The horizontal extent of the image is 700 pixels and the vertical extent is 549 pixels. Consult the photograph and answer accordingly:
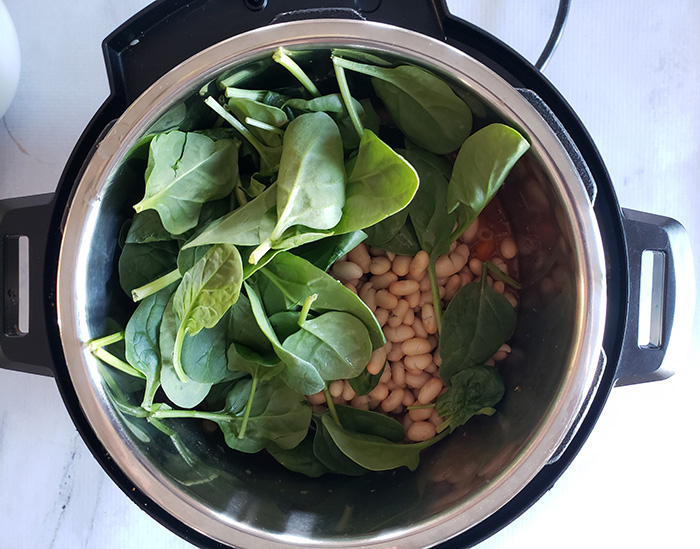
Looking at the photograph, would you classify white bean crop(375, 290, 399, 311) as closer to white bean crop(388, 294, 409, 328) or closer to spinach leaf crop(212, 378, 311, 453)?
white bean crop(388, 294, 409, 328)

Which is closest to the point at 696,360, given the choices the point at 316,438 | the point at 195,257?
the point at 316,438

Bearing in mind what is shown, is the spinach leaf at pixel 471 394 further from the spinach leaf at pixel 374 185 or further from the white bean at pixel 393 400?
the spinach leaf at pixel 374 185

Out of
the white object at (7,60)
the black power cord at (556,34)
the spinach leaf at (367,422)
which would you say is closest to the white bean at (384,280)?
the spinach leaf at (367,422)

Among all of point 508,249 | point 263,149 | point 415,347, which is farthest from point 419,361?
point 263,149

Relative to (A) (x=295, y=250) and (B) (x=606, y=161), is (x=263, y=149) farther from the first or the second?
(B) (x=606, y=161)

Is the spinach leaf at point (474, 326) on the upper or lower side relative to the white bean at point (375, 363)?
upper

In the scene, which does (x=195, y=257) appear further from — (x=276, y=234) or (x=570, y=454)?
(x=570, y=454)
